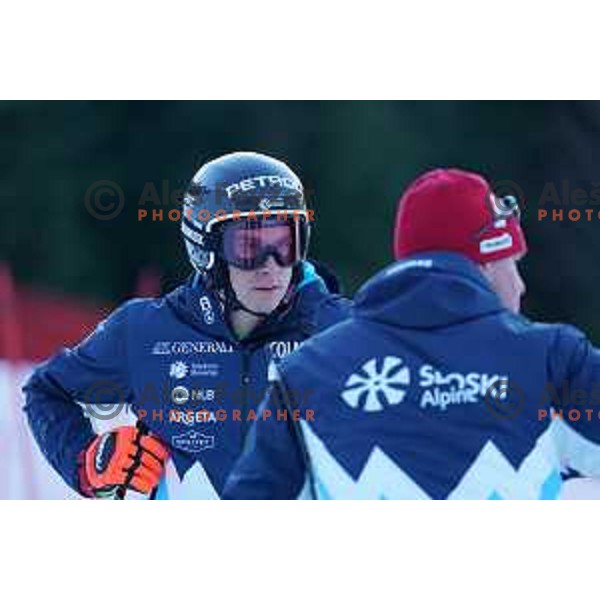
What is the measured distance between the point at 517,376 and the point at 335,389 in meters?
0.32

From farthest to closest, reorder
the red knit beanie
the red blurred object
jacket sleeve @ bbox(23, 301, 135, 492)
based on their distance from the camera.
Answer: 1. the red blurred object
2. jacket sleeve @ bbox(23, 301, 135, 492)
3. the red knit beanie

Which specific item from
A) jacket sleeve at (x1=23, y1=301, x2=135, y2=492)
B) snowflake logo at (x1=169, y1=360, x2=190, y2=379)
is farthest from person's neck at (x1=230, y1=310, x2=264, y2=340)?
jacket sleeve at (x1=23, y1=301, x2=135, y2=492)

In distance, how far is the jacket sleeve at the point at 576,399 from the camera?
262 centimetres

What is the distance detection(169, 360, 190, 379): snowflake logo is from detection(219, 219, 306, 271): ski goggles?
28 centimetres

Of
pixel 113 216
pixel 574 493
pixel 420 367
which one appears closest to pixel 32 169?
pixel 113 216

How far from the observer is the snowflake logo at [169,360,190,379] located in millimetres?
3850

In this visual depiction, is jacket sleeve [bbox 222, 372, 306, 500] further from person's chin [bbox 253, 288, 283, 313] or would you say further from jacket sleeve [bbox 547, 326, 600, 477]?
person's chin [bbox 253, 288, 283, 313]

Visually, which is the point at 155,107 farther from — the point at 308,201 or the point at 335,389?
the point at 335,389

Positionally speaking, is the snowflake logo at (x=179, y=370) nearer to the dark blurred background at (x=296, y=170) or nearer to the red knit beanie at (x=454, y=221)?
the dark blurred background at (x=296, y=170)

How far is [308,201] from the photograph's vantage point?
454cm

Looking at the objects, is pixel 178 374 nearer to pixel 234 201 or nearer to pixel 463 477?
pixel 234 201

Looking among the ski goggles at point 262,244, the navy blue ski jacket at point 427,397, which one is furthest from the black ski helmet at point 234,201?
the navy blue ski jacket at point 427,397

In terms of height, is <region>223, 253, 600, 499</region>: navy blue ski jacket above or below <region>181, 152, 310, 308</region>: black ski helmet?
below
